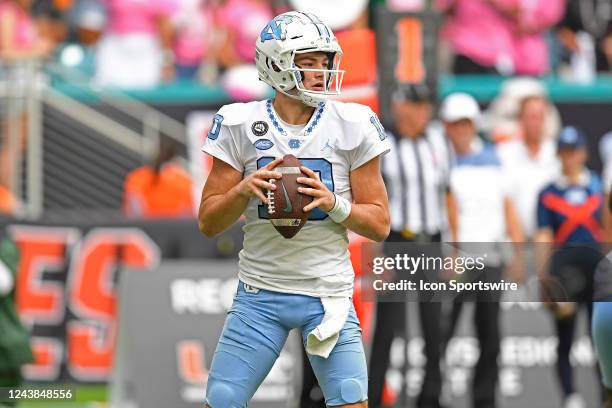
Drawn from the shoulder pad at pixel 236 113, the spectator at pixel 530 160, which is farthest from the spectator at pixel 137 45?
the shoulder pad at pixel 236 113

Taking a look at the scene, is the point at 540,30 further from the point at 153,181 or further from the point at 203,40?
the point at 153,181

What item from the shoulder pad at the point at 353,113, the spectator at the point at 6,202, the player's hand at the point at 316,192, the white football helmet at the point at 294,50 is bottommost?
the spectator at the point at 6,202

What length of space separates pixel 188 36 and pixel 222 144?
331 inches

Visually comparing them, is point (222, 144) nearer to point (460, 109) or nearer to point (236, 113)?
point (236, 113)

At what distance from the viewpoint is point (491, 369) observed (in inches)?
370

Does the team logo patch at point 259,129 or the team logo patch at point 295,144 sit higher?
the team logo patch at point 259,129

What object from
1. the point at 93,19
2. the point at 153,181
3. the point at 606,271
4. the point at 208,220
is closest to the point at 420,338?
the point at 153,181

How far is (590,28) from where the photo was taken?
14.5m

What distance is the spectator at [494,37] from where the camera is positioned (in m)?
13.7

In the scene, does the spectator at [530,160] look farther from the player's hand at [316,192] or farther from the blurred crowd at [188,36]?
the player's hand at [316,192]

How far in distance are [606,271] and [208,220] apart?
78.2 inches

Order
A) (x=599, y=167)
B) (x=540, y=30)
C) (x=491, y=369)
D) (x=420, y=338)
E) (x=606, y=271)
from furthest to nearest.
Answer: (x=540, y=30) < (x=599, y=167) < (x=420, y=338) < (x=491, y=369) < (x=606, y=271)

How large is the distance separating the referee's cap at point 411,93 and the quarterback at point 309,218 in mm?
3631

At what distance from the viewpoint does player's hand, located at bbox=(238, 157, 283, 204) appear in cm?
549
